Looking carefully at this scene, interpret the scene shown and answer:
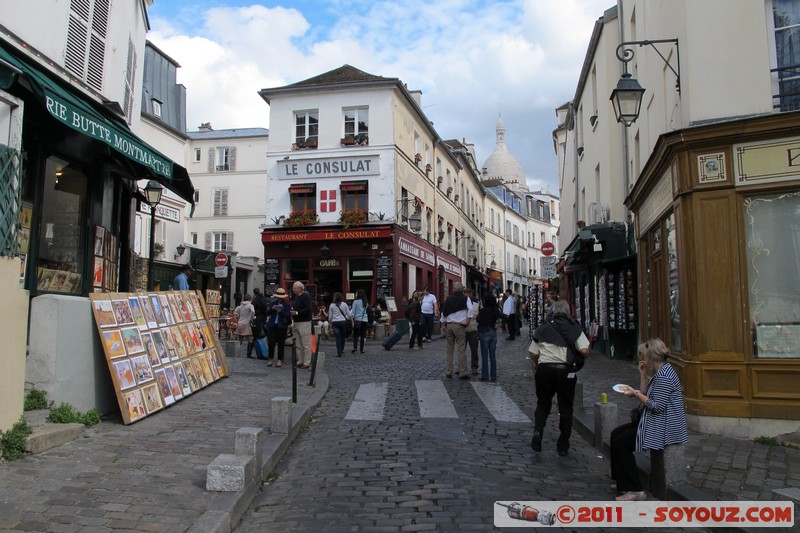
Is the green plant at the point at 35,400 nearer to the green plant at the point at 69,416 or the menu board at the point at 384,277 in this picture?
the green plant at the point at 69,416

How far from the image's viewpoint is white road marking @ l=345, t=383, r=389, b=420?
8016 mm

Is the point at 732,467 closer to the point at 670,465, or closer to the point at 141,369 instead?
the point at 670,465

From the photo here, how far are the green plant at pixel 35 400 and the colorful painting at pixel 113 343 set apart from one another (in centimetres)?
78

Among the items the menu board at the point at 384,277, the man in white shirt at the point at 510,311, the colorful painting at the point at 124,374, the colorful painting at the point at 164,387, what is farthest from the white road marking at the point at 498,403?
the menu board at the point at 384,277

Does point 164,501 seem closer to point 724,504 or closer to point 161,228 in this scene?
point 724,504

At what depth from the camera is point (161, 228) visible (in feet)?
95.5

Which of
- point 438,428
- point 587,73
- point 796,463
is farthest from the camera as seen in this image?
point 587,73

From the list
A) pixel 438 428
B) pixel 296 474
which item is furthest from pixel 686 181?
pixel 296 474

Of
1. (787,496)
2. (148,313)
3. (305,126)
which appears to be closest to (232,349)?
(148,313)

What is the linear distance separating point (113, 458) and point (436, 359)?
10119 mm

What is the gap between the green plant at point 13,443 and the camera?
16.3 feet

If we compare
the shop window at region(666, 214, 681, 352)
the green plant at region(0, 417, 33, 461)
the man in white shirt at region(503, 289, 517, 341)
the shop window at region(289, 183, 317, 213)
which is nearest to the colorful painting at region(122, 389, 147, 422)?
the green plant at region(0, 417, 33, 461)

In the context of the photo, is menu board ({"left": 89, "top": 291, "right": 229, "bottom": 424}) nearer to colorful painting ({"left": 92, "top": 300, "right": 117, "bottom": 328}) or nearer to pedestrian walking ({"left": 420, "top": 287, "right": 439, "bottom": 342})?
colorful painting ({"left": 92, "top": 300, "right": 117, "bottom": 328})

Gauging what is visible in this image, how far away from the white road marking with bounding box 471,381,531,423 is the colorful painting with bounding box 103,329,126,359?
4.64 metres
